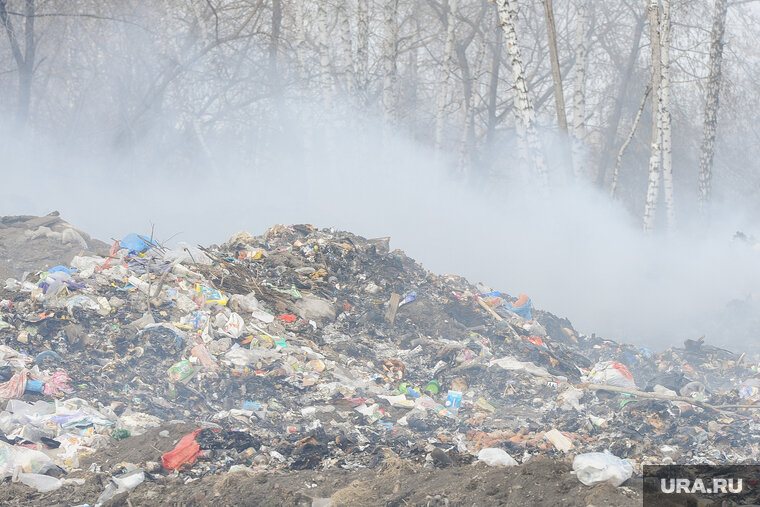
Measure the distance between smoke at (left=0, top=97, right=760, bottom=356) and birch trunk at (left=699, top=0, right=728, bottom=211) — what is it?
4.35 ft

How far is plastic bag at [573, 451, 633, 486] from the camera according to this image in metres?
4.13

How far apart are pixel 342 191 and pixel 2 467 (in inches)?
578

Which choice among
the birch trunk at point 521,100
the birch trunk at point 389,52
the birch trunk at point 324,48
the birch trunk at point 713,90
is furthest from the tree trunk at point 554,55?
the birch trunk at point 324,48

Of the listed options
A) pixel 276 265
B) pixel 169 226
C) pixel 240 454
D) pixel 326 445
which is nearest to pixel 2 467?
pixel 240 454

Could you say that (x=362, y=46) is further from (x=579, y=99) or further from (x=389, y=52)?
(x=579, y=99)

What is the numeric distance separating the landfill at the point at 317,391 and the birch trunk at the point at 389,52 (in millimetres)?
7602

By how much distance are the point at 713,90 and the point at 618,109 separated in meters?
6.38

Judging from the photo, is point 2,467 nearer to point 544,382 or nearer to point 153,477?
point 153,477

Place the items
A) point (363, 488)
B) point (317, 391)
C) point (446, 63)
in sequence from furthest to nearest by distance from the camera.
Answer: point (446, 63) < point (317, 391) < point (363, 488)

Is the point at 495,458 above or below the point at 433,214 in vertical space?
below

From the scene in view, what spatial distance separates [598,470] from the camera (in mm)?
4141

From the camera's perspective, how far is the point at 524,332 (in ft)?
33.2

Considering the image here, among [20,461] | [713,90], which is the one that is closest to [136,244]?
[20,461]

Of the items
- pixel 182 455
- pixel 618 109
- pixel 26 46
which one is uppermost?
pixel 618 109
